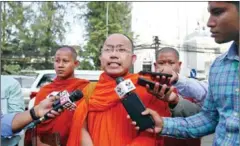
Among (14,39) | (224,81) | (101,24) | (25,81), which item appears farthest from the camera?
(101,24)

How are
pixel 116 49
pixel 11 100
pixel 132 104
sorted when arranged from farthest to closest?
pixel 11 100 < pixel 116 49 < pixel 132 104

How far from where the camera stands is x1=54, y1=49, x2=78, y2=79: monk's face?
3467mm

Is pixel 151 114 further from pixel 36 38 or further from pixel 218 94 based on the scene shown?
pixel 36 38

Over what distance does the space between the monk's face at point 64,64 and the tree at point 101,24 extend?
9.27 metres

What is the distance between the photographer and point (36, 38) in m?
14.5

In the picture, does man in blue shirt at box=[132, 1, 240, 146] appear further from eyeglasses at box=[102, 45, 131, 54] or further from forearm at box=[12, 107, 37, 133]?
forearm at box=[12, 107, 37, 133]

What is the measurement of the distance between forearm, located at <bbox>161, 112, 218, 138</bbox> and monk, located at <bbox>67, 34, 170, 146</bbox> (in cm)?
25

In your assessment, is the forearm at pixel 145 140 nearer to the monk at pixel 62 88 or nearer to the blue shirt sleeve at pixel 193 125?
the blue shirt sleeve at pixel 193 125

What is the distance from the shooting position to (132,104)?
1.92 m

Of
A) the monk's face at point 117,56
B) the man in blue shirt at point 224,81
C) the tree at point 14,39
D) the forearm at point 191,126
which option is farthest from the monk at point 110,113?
the tree at point 14,39

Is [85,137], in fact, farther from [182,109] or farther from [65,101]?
[182,109]

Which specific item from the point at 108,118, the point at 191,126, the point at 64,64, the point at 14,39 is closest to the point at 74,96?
the point at 108,118

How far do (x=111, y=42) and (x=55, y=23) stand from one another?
12.1 m

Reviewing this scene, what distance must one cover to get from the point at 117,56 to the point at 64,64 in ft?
4.03
